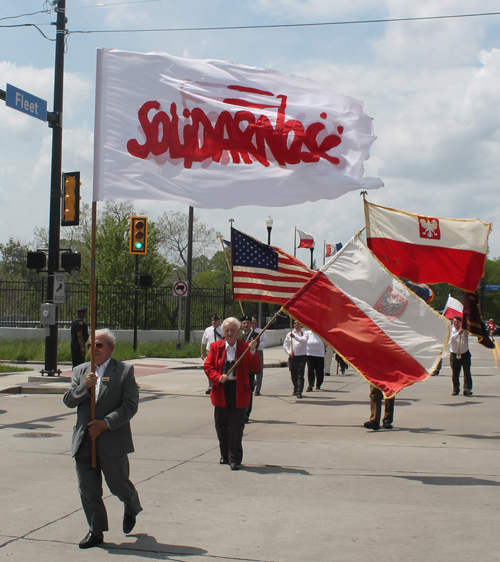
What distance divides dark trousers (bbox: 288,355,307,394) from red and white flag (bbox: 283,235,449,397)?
6.99 meters

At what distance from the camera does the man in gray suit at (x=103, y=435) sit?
4.96 meters

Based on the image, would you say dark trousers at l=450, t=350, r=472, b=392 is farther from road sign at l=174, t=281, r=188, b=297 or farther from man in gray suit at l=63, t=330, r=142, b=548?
road sign at l=174, t=281, r=188, b=297

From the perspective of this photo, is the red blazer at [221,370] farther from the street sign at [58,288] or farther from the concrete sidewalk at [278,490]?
the street sign at [58,288]

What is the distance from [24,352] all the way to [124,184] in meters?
17.5

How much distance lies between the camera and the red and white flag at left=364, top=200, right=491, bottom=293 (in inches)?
388

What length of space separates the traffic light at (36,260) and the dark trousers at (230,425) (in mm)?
9462

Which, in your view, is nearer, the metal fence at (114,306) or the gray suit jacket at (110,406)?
the gray suit jacket at (110,406)

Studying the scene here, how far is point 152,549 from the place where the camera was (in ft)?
16.0

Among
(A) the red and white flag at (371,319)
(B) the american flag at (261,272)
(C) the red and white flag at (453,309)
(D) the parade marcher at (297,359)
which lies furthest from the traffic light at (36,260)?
(C) the red and white flag at (453,309)

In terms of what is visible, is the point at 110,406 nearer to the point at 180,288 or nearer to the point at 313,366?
the point at 313,366

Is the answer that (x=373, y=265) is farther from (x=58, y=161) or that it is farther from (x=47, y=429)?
(x=58, y=161)

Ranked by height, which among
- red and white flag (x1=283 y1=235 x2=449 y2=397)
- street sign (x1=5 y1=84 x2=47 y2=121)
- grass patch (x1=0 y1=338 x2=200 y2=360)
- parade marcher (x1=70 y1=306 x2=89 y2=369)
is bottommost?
grass patch (x1=0 y1=338 x2=200 y2=360)

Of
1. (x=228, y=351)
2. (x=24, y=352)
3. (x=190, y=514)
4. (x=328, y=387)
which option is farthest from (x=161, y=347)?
(x=190, y=514)

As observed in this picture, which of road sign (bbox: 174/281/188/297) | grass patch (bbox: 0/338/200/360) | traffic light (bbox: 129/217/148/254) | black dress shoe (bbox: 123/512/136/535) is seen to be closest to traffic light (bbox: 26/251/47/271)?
traffic light (bbox: 129/217/148/254)
